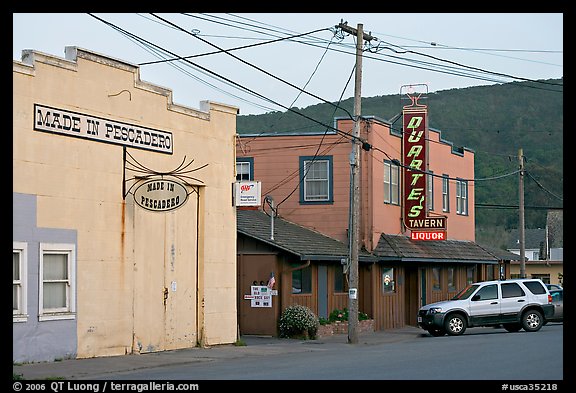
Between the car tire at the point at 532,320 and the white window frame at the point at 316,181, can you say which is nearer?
the car tire at the point at 532,320

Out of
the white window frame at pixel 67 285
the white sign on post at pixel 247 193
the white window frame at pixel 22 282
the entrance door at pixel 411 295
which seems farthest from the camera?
the entrance door at pixel 411 295

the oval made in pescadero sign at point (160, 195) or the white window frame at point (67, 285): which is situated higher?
the oval made in pescadero sign at point (160, 195)

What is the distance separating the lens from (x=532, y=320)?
102 ft

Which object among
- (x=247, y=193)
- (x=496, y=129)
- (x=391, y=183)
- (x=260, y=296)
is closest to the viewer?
(x=247, y=193)

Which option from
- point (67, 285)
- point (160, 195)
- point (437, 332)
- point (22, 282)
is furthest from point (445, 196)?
point (22, 282)

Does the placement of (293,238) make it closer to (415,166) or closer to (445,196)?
(415,166)

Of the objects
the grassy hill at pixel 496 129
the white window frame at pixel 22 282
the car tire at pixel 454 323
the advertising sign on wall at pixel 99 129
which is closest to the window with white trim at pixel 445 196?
the car tire at pixel 454 323

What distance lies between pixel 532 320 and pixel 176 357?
14.1m

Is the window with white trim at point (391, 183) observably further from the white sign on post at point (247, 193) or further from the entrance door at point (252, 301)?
the white sign on post at point (247, 193)

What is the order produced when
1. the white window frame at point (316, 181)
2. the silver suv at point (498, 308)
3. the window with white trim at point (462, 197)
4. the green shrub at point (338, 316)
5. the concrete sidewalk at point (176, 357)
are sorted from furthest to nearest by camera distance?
the window with white trim at point (462, 197), the white window frame at point (316, 181), the green shrub at point (338, 316), the silver suv at point (498, 308), the concrete sidewalk at point (176, 357)

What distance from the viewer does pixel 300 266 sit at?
1208 inches

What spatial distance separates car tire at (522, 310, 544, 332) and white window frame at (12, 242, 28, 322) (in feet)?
58.5

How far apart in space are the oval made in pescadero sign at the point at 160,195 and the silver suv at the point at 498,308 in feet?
38.4

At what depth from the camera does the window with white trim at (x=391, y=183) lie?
123ft
